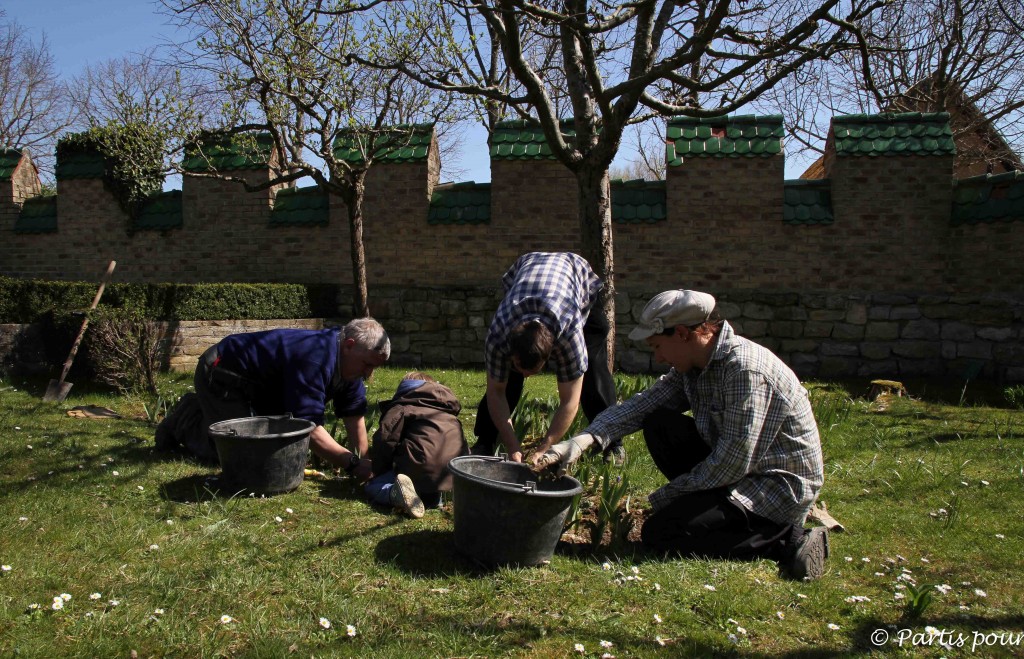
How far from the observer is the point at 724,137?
8.97 meters

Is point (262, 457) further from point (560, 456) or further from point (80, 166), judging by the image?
point (80, 166)

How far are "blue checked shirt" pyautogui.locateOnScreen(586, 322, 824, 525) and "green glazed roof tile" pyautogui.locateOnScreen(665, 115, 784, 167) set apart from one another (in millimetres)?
6212

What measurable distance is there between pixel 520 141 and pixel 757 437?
696cm

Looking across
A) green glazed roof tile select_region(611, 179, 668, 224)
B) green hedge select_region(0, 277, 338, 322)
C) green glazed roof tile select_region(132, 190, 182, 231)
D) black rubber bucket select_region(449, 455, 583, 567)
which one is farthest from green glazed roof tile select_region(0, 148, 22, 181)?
black rubber bucket select_region(449, 455, 583, 567)

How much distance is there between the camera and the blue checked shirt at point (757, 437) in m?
2.99

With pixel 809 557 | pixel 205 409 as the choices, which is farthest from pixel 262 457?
pixel 809 557

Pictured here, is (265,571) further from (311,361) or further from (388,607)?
(311,361)

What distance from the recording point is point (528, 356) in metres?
3.29

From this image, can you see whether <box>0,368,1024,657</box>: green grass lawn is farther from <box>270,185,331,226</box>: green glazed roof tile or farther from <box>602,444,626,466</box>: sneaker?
<box>270,185,331,226</box>: green glazed roof tile

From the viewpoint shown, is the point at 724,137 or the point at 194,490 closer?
the point at 194,490

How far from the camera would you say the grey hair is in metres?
3.79

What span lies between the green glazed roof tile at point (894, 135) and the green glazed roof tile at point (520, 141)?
126 inches

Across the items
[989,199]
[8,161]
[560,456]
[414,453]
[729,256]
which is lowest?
[414,453]

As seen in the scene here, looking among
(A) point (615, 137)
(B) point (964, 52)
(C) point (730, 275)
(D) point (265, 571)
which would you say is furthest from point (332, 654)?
(B) point (964, 52)
